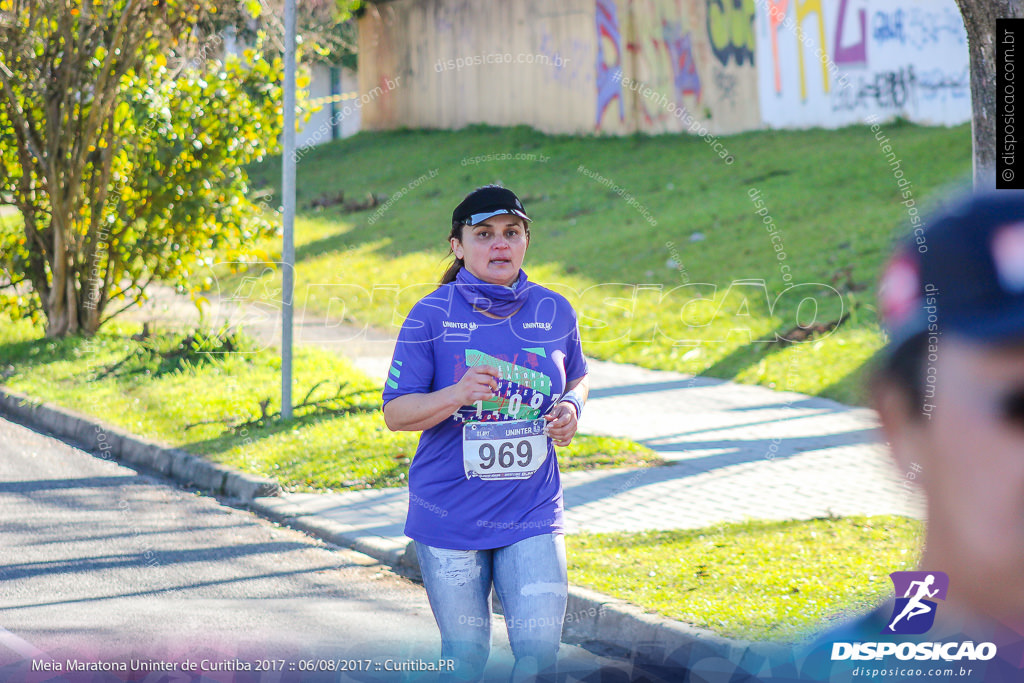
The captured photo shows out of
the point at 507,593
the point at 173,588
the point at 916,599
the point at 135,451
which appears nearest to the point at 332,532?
the point at 173,588

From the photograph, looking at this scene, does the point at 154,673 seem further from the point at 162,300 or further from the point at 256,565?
the point at 162,300

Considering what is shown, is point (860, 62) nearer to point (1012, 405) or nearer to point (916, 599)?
point (916, 599)

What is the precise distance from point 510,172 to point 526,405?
57.6 feet

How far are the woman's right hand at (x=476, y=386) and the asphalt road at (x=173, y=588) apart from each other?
0.84 m

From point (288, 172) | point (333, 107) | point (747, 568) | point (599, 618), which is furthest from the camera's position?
point (333, 107)

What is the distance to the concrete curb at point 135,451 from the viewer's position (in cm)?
805

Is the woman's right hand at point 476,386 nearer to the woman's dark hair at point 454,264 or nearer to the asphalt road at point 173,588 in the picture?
the woman's dark hair at point 454,264

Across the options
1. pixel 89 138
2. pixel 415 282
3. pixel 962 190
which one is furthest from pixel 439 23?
pixel 962 190

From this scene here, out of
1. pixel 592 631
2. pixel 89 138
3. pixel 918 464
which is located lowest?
pixel 592 631

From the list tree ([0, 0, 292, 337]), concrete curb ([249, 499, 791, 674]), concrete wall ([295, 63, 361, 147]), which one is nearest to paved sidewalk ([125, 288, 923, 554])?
concrete curb ([249, 499, 791, 674])

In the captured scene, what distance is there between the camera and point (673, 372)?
38.8 feet

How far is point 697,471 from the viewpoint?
8148mm

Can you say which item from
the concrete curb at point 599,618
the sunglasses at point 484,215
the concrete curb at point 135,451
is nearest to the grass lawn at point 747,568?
the concrete curb at point 599,618

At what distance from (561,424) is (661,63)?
19084 mm
